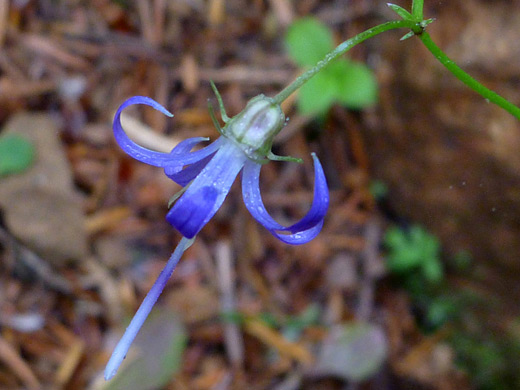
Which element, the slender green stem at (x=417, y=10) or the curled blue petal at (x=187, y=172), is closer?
the slender green stem at (x=417, y=10)

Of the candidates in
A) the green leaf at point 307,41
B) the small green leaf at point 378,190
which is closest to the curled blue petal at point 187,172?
the green leaf at point 307,41

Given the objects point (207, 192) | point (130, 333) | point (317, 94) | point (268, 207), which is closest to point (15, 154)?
point (268, 207)

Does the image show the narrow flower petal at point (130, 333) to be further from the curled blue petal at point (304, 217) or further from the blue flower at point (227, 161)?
the curled blue petal at point (304, 217)

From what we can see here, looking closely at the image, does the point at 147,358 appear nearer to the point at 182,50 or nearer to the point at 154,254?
the point at 154,254

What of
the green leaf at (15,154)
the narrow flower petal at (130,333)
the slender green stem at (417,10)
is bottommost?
the narrow flower petal at (130,333)

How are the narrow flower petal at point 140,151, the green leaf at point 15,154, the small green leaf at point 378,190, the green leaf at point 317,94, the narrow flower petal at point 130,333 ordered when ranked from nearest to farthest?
1. the narrow flower petal at point 130,333
2. the narrow flower petal at point 140,151
3. the green leaf at point 15,154
4. the green leaf at point 317,94
5. the small green leaf at point 378,190

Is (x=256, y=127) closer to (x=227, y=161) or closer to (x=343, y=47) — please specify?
(x=227, y=161)
